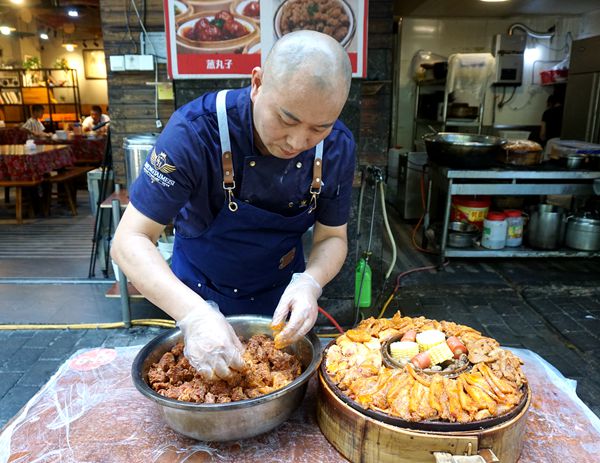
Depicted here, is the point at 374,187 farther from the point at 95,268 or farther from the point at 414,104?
the point at 414,104

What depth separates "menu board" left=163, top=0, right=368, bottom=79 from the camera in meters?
3.31

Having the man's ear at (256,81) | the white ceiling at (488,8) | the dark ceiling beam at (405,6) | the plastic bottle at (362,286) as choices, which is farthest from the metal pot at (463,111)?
the man's ear at (256,81)

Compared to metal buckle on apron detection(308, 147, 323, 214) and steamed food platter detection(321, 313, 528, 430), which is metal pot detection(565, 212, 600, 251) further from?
metal buckle on apron detection(308, 147, 323, 214)

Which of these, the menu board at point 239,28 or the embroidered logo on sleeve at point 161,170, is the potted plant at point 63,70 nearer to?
the menu board at point 239,28

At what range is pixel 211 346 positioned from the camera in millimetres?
1285

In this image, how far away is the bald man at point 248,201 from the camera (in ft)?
4.30

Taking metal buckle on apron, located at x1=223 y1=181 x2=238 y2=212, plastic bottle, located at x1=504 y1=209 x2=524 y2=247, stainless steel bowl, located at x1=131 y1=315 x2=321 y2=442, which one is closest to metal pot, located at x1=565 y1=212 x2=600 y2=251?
plastic bottle, located at x1=504 y1=209 x2=524 y2=247

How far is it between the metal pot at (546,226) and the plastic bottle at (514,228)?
4.7 inches

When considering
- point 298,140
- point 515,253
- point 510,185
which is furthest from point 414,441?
point 515,253

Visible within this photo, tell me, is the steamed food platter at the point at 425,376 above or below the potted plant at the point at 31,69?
below

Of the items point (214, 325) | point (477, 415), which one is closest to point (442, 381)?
point (477, 415)

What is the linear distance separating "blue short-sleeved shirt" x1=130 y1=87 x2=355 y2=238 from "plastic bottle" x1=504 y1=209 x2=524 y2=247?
3978mm

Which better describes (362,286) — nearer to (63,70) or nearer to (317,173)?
(317,173)

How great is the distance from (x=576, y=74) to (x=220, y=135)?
7.68 metres
